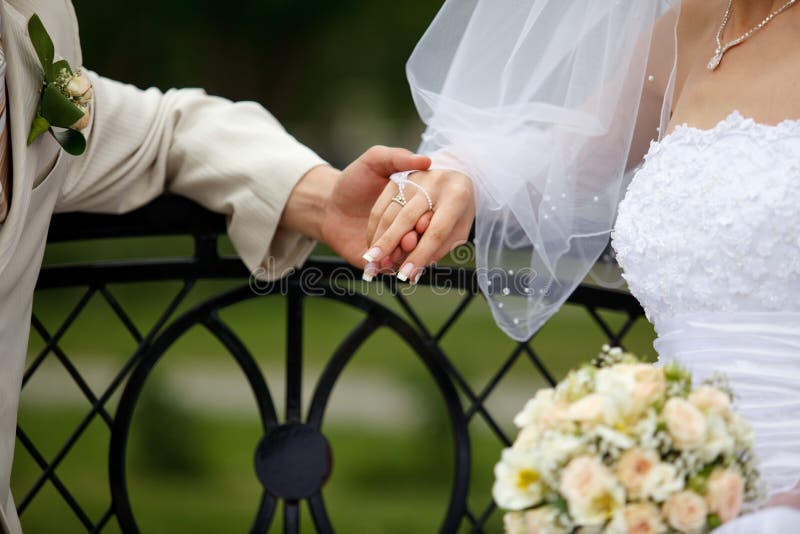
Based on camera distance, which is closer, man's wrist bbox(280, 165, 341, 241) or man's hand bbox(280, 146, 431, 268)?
man's hand bbox(280, 146, 431, 268)

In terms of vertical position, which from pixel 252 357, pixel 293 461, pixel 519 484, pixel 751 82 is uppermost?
pixel 751 82

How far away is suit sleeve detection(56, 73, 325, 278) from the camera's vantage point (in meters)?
1.99

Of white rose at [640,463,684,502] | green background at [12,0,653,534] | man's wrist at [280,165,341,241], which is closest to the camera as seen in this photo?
white rose at [640,463,684,502]

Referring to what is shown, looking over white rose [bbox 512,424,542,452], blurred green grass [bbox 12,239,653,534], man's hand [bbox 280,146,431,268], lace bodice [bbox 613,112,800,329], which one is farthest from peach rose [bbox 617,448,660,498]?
blurred green grass [bbox 12,239,653,534]

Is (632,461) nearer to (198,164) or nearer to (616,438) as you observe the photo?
(616,438)

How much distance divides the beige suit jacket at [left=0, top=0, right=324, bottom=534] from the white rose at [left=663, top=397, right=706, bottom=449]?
1.01 m

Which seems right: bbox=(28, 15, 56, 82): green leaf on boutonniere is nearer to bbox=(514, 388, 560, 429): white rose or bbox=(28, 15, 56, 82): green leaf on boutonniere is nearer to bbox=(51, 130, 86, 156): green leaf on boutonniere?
bbox=(51, 130, 86, 156): green leaf on boutonniere

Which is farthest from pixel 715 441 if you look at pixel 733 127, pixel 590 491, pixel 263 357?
pixel 263 357

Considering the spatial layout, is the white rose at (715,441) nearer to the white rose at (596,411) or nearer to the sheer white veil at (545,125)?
the white rose at (596,411)

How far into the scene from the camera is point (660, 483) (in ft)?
3.86

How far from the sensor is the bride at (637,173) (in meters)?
1.66

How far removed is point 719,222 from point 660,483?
611 mm

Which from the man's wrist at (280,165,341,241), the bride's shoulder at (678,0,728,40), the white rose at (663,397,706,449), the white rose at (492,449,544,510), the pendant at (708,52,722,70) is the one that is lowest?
the man's wrist at (280,165,341,241)

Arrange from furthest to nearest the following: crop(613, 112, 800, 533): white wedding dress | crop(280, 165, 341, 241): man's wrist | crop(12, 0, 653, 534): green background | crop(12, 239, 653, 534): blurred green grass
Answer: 1. crop(12, 0, 653, 534): green background
2. crop(12, 239, 653, 534): blurred green grass
3. crop(280, 165, 341, 241): man's wrist
4. crop(613, 112, 800, 533): white wedding dress
